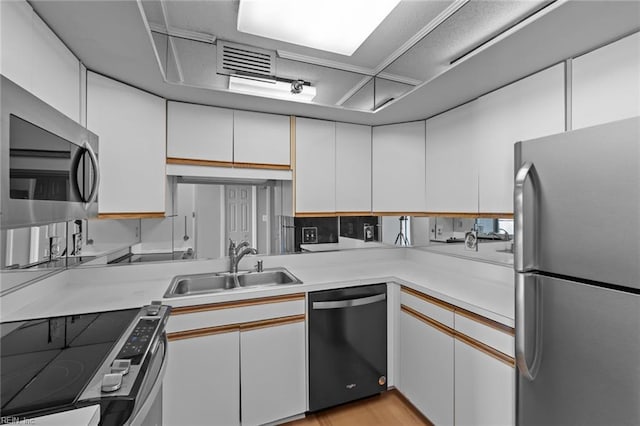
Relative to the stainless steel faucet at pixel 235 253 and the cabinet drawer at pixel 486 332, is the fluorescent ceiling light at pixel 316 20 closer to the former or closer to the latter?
the stainless steel faucet at pixel 235 253

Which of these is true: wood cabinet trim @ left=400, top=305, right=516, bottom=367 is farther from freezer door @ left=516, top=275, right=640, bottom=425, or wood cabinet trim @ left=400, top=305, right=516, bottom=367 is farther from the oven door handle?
the oven door handle

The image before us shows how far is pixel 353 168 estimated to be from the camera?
2.52 meters

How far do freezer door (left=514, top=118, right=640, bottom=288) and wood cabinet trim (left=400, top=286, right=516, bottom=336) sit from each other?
463 mm

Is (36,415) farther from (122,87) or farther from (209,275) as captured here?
(122,87)

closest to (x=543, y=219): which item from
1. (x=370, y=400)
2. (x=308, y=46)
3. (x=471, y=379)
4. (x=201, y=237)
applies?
(x=471, y=379)

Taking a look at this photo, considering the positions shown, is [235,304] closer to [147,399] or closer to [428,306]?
[147,399]

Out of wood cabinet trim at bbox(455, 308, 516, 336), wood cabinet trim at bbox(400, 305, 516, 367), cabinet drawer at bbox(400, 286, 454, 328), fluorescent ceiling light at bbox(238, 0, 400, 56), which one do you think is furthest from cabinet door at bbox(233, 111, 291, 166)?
wood cabinet trim at bbox(455, 308, 516, 336)

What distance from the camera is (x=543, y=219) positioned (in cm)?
108

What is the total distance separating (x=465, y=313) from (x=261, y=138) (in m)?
1.78

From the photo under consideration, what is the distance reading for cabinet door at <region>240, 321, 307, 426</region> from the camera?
5.86 feet

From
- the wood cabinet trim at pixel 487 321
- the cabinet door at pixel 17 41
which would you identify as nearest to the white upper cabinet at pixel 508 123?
the wood cabinet trim at pixel 487 321

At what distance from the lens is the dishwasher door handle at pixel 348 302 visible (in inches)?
76.7

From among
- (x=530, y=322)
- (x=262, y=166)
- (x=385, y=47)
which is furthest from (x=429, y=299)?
(x=385, y=47)

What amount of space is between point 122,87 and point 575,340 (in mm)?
2452
